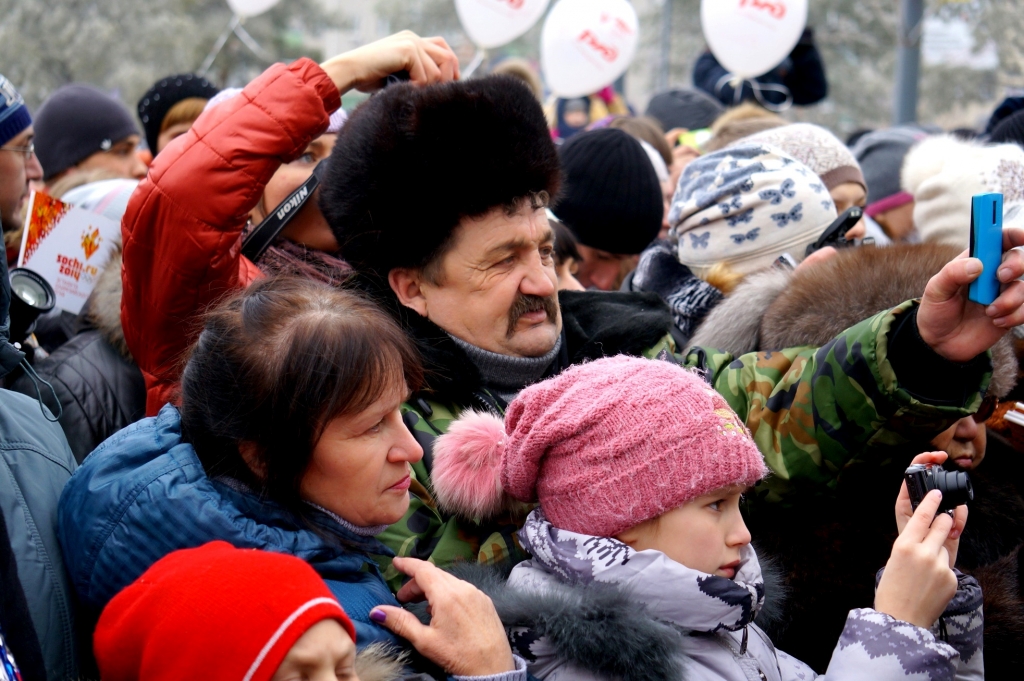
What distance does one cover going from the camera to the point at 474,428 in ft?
6.14

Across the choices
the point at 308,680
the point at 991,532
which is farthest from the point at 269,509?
the point at 991,532

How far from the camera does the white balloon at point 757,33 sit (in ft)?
25.1

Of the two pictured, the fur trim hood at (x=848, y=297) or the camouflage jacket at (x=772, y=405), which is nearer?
the camouflage jacket at (x=772, y=405)

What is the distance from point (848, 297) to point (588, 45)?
6.26m

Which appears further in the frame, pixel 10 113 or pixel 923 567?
pixel 10 113

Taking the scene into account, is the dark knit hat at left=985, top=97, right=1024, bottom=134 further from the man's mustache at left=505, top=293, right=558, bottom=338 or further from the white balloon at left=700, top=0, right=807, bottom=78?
the man's mustache at left=505, top=293, right=558, bottom=338

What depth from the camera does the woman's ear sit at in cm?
161

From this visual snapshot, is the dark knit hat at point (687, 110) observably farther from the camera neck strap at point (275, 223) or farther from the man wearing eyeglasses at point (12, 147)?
the man wearing eyeglasses at point (12, 147)

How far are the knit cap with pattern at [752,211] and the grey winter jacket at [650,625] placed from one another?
4.60ft

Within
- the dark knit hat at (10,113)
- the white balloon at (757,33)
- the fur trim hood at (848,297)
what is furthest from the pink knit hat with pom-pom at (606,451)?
the white balloon at (757,33)

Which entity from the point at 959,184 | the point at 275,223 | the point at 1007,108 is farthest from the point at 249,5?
the point at 959,184

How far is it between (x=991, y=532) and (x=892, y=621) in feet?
2.48

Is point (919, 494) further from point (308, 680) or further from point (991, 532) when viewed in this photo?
point (308, 680)

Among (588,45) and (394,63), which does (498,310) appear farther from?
(588,45)
